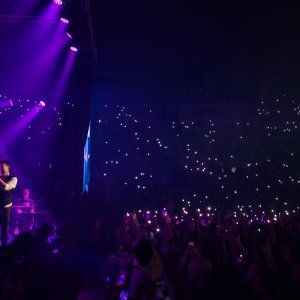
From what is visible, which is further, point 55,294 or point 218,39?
point 218,39

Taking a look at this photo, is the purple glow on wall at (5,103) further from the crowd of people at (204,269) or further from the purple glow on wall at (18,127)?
the crowd of people at (204,269)

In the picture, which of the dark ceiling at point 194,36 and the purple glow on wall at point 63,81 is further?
the purple glow on wall at point 63,81

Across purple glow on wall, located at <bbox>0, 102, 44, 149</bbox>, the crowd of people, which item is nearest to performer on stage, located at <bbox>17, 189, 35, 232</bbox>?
purple glow on wall, located at <bbox>0, 102, 44, 149</bbox>

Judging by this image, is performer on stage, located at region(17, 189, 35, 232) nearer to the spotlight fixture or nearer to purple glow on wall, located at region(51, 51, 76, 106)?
purple glow on wall, located at region(51, 51, 76, 106)

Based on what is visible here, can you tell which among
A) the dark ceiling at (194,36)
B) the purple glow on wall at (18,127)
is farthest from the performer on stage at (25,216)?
the dark ceiling at (194,36)

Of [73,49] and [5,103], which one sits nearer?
[73,49]

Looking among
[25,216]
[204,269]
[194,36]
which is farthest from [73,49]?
[204,269]

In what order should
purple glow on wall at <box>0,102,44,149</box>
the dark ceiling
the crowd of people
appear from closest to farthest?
1. the crowd of people
2. the dark ceiling
3. purple glow on wall at <box>0,102,44,149</box>

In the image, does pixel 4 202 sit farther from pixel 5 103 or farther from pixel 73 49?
→ pixel 5 103

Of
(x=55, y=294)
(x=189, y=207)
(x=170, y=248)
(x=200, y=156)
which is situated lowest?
(x=55, y=294)

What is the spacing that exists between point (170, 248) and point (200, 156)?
10690mm

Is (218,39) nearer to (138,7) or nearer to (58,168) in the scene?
(138,7)

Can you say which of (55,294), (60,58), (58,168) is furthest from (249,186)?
(55,294)

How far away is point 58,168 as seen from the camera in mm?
12617
